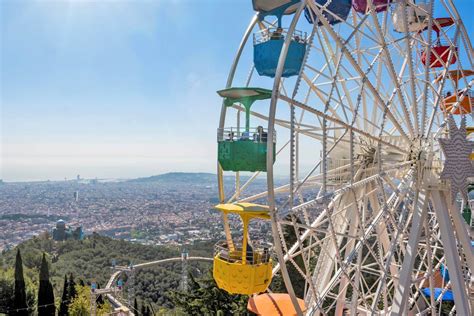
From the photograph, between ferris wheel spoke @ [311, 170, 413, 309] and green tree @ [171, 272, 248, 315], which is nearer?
ferris wheel spoke @ [311, 170, 413, 309]

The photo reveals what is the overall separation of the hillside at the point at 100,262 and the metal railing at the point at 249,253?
114ft

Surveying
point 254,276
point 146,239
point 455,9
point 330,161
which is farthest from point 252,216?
point 146,239

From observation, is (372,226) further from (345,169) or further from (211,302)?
(211,302)

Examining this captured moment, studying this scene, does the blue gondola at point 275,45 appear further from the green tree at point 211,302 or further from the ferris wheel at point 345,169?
the green tree at point 211,302

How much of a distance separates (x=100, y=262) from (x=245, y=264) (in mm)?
64590

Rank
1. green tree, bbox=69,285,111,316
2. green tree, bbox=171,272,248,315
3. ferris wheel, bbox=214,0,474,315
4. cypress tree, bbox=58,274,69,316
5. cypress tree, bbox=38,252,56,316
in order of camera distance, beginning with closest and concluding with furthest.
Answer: ferris wheel, bbox=214,0,474,315 → green tree, bbox=171,272,248,315 → cypress tree, bbox=38,252,56,316 → cypress tree, bbox=58,274,69,316 → green tree, bbox=69,285,111,316

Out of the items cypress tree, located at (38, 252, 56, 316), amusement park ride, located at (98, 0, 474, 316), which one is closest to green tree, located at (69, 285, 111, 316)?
cypress tree, located at (38, 252, 56, 316)

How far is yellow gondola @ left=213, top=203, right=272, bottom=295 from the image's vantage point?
9719 mm

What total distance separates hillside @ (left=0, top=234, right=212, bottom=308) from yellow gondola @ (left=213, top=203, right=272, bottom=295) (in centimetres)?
3518

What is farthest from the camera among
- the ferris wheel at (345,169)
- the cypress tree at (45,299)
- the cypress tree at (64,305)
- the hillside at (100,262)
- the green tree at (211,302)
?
the hillside at (100,262)

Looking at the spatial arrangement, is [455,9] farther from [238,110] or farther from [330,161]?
[238,110]

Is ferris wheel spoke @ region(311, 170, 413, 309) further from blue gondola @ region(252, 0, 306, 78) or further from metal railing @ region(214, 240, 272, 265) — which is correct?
blue gondola @ region(252, 0, 306, 78)

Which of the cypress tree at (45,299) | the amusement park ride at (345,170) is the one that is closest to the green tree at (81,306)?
the cypress tree at (45,299)

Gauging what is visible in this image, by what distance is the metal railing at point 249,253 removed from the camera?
9953 millimetres
